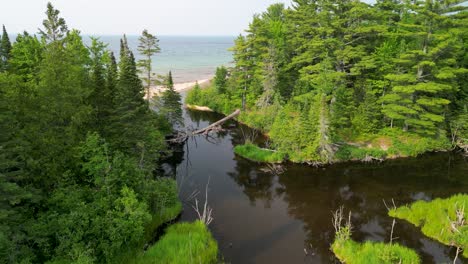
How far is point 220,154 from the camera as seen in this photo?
4034 cm

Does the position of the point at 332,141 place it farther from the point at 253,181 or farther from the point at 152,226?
the point at 152,226

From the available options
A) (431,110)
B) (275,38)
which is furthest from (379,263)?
(275,38)

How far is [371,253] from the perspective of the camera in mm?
19344

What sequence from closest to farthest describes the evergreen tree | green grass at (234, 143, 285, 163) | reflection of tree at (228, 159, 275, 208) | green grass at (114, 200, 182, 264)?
green grass at (114, 200, 182, 264), reflection of tree at (228, 159, 275, 208), green grass at (234, 143, 285, 163), the evergreen tree

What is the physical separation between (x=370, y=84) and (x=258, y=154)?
1841 centimetres

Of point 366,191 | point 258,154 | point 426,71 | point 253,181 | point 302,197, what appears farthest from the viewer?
point 426,71

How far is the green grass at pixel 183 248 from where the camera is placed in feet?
60.2

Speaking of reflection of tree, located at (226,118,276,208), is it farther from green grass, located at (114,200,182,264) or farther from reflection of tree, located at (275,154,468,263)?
green grass, located at (114,200,182,264)

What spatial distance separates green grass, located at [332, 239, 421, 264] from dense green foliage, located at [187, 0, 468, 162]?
596 inches

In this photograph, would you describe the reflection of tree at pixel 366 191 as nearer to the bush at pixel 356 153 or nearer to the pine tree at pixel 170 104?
the bush at pixel 356 153

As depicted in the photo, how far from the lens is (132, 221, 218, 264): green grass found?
1834 centimetres

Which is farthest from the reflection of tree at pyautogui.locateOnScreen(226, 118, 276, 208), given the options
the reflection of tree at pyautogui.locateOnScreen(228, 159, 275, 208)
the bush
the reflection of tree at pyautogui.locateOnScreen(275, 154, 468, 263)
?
the bush

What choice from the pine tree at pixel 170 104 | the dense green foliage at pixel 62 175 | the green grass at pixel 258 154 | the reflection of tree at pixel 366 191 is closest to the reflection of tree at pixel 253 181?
the green grass at pixel 258 154

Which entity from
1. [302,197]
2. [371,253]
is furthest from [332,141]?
[371,253]
